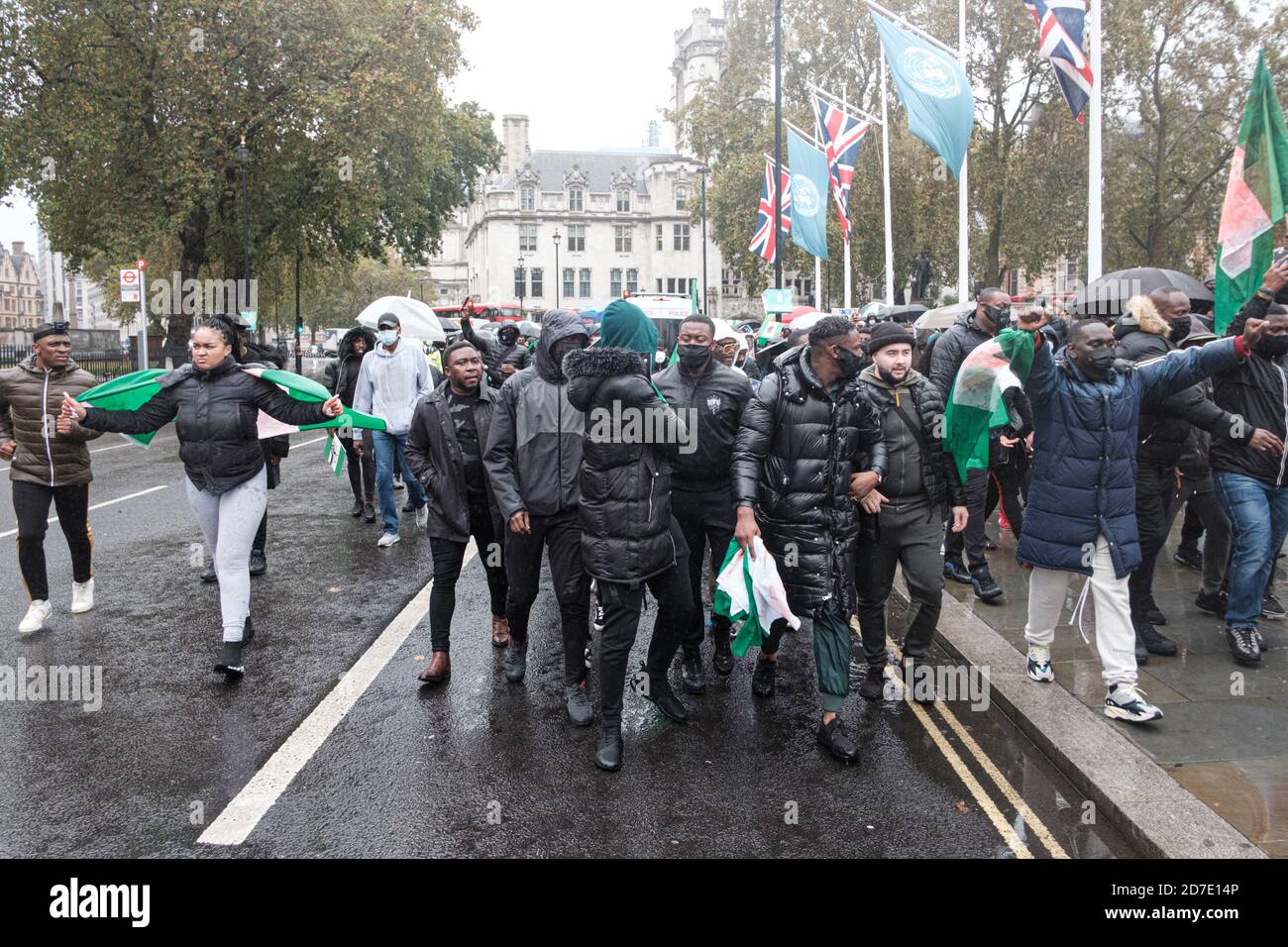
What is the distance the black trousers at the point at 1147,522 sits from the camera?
5.85m

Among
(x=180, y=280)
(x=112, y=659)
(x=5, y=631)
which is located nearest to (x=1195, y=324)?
(x=112, y=659)

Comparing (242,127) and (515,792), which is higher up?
(242,127)

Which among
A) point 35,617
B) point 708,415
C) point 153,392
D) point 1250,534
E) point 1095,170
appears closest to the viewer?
point 708,415

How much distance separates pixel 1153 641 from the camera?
19.0 ft

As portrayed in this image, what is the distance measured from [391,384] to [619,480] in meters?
5.67

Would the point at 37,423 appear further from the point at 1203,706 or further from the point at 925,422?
the point at 1203,706

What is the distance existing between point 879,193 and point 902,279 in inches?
378

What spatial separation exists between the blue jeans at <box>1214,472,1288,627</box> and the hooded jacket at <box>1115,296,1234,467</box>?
345 millimetres

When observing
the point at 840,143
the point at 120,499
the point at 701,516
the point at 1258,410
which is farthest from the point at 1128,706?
the point at 840,143

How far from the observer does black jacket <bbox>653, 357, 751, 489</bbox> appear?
5.38 meters

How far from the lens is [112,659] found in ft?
19.4
